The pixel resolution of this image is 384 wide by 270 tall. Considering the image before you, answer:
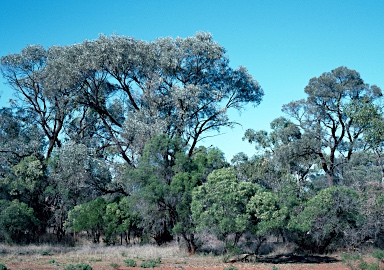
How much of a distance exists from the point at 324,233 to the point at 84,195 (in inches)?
751

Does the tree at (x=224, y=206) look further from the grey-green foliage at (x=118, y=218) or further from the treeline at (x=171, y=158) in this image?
the grey-green foliage at (x=118, y=218)

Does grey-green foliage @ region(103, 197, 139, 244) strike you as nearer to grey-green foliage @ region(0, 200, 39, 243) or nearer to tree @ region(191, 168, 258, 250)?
grey-green foliage @ region(0, 200, 39, 243)

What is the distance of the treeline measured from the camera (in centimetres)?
2581

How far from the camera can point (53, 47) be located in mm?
36344

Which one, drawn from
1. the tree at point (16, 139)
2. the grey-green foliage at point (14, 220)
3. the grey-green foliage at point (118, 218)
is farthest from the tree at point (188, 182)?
the tree at point (16, 139)

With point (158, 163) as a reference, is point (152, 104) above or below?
above

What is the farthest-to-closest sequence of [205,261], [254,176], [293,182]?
[254,176], [293,182], [205,261]

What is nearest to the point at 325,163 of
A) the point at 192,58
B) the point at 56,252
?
the point at 192,58

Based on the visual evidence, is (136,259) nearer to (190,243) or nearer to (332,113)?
(190,243)

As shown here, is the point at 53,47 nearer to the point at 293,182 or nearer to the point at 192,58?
the point at 192,58

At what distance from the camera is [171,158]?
2847 cm

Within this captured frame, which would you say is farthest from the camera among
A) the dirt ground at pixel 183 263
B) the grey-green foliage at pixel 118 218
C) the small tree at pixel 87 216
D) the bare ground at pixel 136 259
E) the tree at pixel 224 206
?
the small tree at pixel 87 216

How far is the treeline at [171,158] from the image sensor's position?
25812 millimetres

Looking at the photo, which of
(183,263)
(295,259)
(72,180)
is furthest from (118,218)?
(295,259)
